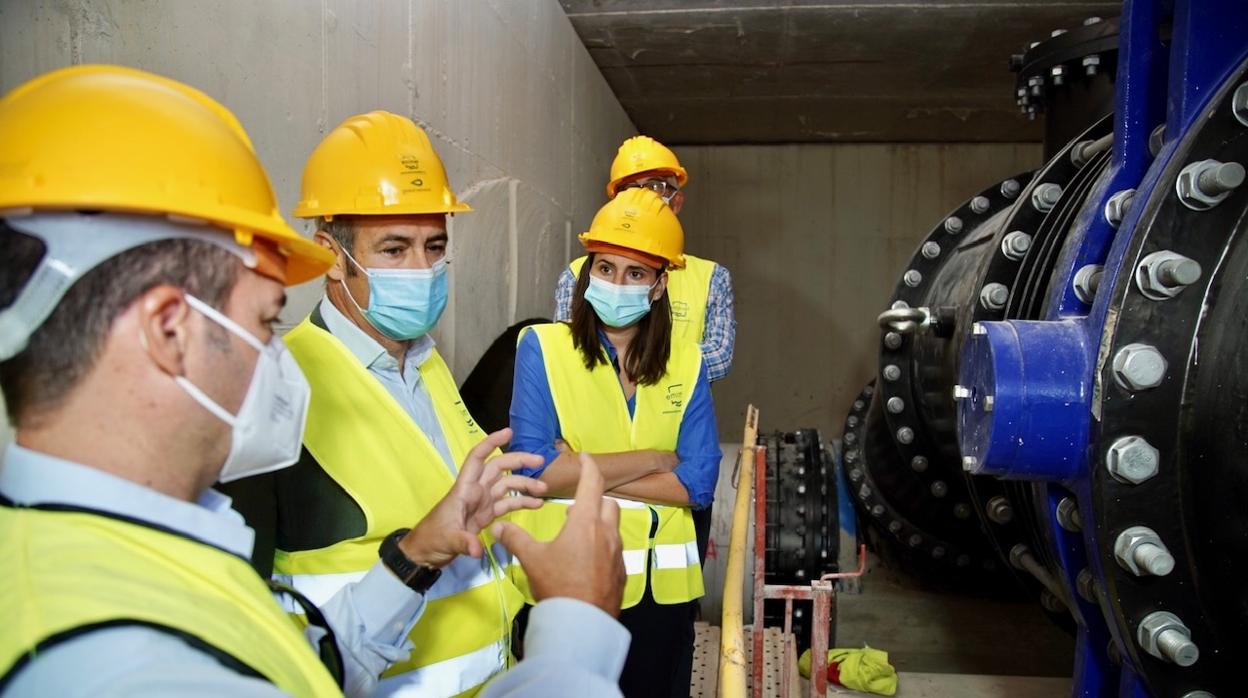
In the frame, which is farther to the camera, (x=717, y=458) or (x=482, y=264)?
(x=482, y=264)

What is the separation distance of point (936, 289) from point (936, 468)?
1.98 ft

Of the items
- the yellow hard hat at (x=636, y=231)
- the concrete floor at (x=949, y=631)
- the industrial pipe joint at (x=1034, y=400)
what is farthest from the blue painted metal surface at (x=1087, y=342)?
the concrete floor at (x=949, y=631)

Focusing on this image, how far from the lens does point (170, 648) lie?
2.16 ft

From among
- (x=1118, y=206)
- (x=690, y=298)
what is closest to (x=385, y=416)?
(x=1118, y=206)

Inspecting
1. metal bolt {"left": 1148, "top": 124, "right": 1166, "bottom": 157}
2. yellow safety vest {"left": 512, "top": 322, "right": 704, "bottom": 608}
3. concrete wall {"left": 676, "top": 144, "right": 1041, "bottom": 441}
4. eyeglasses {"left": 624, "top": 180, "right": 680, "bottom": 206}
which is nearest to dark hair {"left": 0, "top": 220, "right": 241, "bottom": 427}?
metal bolt {"left": 1148, "top": 124, "right": 1166, "bottom": 157}

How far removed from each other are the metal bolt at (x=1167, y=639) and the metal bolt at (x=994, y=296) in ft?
3.01

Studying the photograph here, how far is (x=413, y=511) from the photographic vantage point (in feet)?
4.83

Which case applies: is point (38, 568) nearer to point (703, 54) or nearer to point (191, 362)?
point (191, 362)

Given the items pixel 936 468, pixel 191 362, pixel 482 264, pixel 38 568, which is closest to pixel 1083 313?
pixel 191 362

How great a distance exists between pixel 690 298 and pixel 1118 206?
7.00ft

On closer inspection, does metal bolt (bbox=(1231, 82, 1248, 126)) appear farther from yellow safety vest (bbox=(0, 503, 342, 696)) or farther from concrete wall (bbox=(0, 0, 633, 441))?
concrete wall (bbox=(0, 0, 633, 441))

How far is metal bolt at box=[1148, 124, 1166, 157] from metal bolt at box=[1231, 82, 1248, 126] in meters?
0.20

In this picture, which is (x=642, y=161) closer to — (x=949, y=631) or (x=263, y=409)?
(x=949, y=631)

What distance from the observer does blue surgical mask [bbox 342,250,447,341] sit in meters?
1.62
